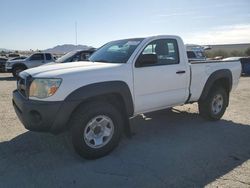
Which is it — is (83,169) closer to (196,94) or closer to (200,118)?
(196,94)

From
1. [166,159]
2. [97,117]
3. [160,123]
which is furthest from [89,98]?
[160,123]

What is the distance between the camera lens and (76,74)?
446 centimetres

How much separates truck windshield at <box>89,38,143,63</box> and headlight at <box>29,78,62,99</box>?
137cm

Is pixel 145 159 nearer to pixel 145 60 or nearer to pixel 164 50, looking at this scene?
pixel 145 60

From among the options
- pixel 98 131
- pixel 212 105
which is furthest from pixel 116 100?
pixel 212 105

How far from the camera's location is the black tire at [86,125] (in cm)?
451

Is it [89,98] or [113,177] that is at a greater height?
[89,98]

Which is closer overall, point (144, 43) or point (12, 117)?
point (144, 43)

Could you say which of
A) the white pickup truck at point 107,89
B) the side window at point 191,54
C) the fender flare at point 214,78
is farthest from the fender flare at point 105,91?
the side window at point 191,54

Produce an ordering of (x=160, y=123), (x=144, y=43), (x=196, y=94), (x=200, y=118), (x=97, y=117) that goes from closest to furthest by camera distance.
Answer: (x=97, y=117), (x=144, y=43), (x=196, y=94), (x=160, y=123), (x=200, y=118)

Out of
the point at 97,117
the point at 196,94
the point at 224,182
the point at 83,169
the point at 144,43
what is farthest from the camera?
the point at 196,94

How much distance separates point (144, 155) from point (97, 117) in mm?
1002

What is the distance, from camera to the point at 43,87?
14.4ft

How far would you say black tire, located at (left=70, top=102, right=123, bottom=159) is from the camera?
451cm
